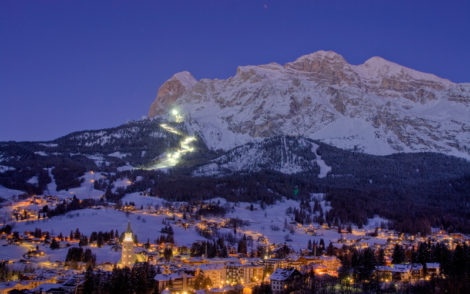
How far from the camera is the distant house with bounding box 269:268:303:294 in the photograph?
3518 inches

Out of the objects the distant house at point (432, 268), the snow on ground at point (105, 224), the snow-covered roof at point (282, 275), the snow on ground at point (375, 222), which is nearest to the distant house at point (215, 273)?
the snow-covered roof at point (282, 275)

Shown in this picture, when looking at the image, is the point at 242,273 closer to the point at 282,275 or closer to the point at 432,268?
the point at 282,275

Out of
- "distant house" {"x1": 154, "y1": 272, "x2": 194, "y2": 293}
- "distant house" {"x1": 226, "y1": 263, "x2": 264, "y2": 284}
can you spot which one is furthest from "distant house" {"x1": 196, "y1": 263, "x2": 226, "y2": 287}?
"distant house" {"x1": 154, "y1": 272, "x2": 194, "y2": 293}

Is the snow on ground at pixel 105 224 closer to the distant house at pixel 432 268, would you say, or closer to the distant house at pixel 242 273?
the distant house at pixel 242 273

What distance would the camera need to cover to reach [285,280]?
90562mm

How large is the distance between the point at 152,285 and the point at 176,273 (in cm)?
1033

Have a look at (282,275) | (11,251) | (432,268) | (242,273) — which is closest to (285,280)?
(282,275)

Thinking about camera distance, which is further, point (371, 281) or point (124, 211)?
point (124, 211)

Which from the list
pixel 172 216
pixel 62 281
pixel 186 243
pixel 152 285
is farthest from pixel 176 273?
pixel 172 216

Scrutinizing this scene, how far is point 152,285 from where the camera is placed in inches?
3312

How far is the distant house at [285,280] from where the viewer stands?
3518 inches

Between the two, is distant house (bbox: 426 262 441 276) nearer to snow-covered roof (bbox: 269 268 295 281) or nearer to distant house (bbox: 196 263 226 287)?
snow-covered roof (bbox: 269 268 295 281)

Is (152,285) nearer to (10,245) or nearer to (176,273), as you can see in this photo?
(176,273)

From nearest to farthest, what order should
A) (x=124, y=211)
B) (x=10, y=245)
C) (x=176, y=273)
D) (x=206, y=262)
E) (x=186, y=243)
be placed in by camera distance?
(x=176, y=273) < (x=206, y=262) < (x=10, y=245) < (x=186, y=243) < (x=124, y=211)
